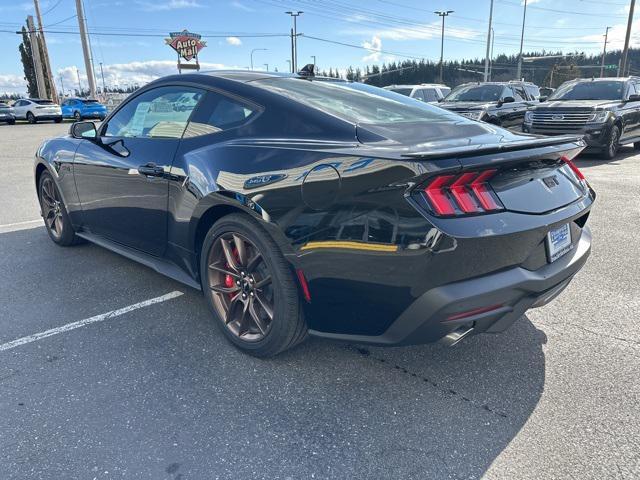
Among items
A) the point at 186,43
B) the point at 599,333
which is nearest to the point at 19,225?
the point at 599,333

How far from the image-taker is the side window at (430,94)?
16.7 m

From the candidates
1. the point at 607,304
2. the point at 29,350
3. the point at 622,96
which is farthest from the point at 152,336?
the point at 622,96

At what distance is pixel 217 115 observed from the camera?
287 cm

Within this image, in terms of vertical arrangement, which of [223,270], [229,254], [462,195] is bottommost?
[223,270]

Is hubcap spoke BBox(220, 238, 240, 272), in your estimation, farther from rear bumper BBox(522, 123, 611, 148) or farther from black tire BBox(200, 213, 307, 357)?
rear bumper BBox(522, 123, 611, 148)

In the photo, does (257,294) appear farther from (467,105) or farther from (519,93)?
(519,93)

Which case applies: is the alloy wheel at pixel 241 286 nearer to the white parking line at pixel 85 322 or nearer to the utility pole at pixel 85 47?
the white parking line at pixel 85 322

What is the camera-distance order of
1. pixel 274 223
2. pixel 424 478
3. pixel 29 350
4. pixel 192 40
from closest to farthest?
pixel 424 478 → pixel 274 223 → pixel 29 350 → pixel 192 40

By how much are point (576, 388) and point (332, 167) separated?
1.66m

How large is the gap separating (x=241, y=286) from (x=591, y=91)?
37.5ft

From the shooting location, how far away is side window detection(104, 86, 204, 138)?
10.1 ft

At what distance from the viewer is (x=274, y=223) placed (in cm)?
238

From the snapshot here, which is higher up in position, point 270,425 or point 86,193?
point 86,193

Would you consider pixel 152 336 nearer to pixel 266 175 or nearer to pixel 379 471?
pixel 266 175
